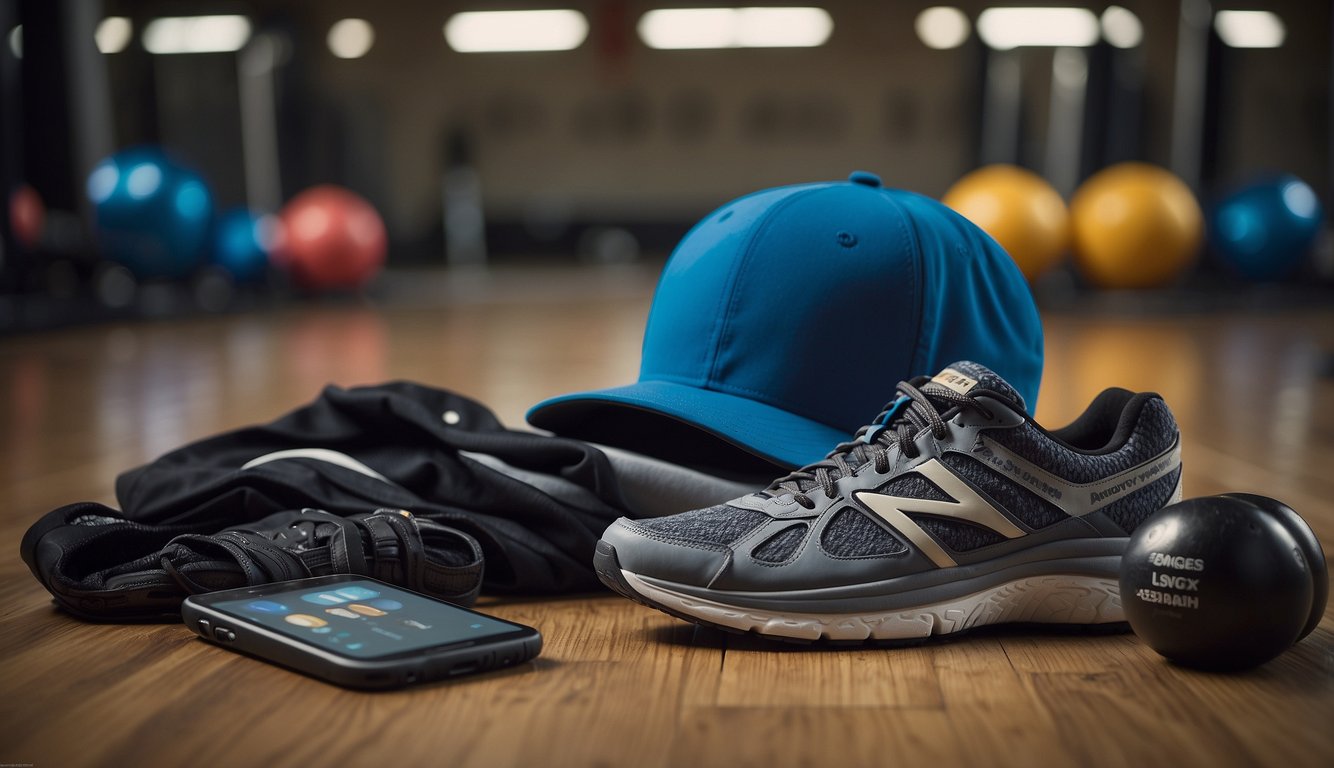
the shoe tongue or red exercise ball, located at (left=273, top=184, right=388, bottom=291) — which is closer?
the shoe tongue

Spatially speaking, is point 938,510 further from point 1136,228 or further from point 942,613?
point 1136,228

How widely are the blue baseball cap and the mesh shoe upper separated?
0.61 feet

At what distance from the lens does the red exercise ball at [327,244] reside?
8391mm

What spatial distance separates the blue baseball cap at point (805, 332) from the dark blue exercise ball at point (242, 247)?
739cm

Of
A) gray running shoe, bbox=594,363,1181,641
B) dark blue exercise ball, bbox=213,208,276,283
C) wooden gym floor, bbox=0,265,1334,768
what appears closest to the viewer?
wooden gym floor, bbox=0,265,1334,768

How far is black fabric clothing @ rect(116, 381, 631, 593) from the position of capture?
4.44 ft

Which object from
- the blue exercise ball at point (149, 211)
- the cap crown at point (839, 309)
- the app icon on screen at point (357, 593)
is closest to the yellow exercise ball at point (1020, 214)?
the blue exercise ball at point (149, 211)

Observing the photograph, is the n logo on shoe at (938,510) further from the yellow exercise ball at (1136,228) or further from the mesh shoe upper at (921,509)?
the yellow exercise ball at (1136,228)

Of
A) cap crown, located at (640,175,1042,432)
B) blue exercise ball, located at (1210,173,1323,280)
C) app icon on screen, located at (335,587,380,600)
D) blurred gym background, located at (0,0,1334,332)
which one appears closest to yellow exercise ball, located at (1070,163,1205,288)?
blue exercise ball, located at (1210,173,1323,280)

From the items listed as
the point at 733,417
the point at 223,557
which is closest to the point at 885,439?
the point at 733,417

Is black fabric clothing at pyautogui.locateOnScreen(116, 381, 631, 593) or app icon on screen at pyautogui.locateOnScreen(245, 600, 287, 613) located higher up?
black fabric clothing at pyautogui.locateOnScreen(116, 381, 631, 593)

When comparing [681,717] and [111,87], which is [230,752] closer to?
[681,717]

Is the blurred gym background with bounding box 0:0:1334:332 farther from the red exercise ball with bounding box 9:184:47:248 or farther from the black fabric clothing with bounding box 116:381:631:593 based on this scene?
the black fabric clothing with bounding box 116:381:631:593

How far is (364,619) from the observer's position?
3.51 ft
